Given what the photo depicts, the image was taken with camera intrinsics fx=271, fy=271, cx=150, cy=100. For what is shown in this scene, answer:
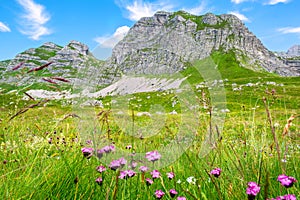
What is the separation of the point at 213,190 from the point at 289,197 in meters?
1.13

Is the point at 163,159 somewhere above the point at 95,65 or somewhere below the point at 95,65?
below

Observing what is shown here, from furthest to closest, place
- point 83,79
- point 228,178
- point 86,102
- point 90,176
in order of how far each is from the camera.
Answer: point 86,102
point 83,79
point 90,176
point 228,178

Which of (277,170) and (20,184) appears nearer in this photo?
(20,184)

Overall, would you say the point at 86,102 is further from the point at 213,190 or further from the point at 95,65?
the point at 213,190

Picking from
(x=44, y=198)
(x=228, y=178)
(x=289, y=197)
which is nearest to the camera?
(x=289, y=197)

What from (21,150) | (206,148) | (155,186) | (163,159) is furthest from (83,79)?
(155,186)

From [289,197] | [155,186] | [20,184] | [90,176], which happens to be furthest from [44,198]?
[289,197]

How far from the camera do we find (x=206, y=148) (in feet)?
12.0

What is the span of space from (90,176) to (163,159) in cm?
161

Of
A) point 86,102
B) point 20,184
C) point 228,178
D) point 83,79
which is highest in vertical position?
point 83,79

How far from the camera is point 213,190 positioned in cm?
236

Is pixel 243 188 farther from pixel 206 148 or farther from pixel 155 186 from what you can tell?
pixel 206 148

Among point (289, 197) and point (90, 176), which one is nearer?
point (289, 197)

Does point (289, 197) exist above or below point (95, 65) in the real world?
below
